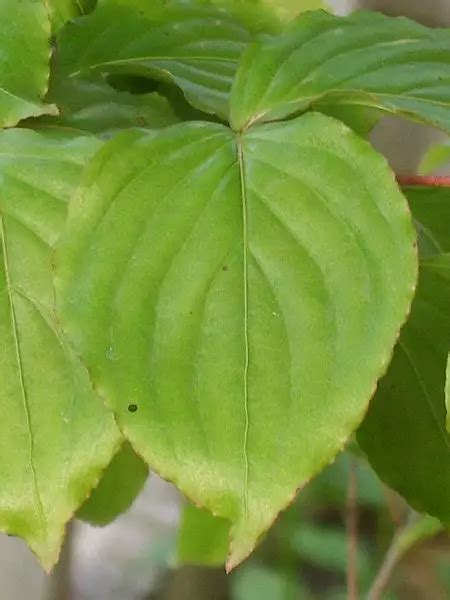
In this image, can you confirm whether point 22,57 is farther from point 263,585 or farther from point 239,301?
point 263,585

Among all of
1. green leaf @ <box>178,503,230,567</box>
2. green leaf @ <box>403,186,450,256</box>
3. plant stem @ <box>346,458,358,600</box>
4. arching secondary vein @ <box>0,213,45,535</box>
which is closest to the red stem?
green leaf @ <box>403,186,450,256</box>

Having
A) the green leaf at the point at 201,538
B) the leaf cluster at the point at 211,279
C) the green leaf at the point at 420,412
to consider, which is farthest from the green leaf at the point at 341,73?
the green leaf at the point at 201,538

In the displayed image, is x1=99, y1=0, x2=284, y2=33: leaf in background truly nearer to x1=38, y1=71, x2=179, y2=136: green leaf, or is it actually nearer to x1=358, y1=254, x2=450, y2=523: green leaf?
x1=38, y1=71, x2=179, y2=136: green leaf

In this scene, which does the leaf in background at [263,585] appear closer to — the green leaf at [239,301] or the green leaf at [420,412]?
the green leaf at [420,412]

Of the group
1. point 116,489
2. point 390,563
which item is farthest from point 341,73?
point 390,563

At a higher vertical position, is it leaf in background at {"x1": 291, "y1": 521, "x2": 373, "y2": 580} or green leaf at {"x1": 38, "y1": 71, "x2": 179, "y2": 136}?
green leaf at {"x1": 38, "y1": 71, "x2": 179, "y2": 136}

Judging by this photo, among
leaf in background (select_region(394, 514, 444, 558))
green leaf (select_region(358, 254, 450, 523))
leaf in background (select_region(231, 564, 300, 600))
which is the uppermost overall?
green leaf (select_region(358, 254, 450, 523))
